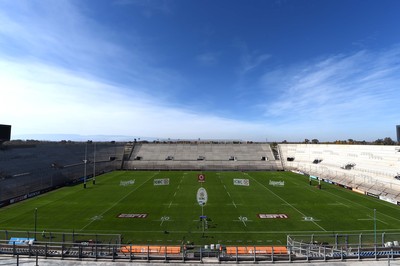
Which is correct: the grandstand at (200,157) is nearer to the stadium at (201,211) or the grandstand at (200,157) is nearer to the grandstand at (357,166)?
the stadium at (201,211)

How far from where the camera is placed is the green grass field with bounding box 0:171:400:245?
29234 millimetres

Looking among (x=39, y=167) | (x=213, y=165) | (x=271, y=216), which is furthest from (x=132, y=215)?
(x=213, y=165)

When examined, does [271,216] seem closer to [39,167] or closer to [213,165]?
[213,165]

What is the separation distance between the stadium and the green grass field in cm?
14

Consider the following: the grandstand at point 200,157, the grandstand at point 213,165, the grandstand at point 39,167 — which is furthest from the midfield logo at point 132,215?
the grandstand at point 200,157

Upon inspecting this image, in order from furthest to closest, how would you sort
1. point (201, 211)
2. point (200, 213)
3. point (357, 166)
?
point (357, 166)
point (201, 211)
point (200, 213)

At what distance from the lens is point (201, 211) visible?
37.8 metres

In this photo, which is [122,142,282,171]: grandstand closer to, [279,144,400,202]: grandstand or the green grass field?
[279,144,400,202]: grandstand

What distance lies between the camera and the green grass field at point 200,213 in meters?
29.2

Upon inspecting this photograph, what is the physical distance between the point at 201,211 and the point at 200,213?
3.83 feet

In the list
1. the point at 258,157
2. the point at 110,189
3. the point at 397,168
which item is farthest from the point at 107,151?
the point at 397,168

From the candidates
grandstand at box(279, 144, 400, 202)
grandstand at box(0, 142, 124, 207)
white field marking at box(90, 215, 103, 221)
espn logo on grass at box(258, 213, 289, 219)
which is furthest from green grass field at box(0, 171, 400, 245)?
grandstand at box(279, 144, 400, 202)

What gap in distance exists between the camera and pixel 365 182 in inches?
2221

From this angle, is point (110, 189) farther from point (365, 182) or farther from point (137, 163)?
point (365, 182)
